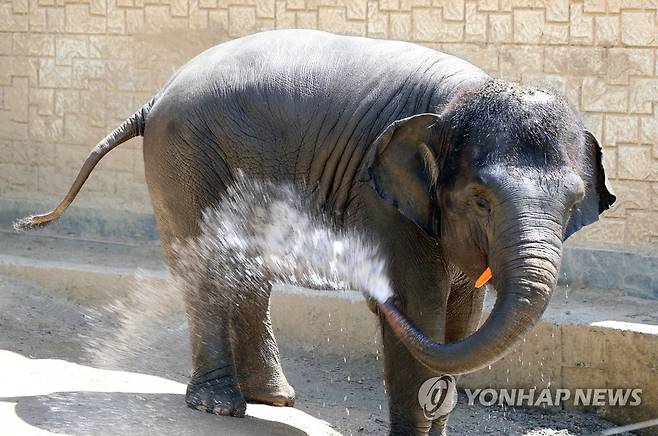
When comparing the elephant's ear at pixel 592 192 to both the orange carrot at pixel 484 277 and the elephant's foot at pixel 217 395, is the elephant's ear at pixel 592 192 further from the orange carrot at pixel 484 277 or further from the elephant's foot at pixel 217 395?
the elephant's foot at pixel 217 395

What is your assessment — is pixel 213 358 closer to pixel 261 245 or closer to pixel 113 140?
pixel 261 245

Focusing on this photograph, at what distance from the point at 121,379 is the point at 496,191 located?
266 cm

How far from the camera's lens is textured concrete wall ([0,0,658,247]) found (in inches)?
342

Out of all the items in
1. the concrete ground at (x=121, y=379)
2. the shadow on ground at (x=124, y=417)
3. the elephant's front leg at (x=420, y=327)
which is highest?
the elephant's front leg at (x=420, y=327)

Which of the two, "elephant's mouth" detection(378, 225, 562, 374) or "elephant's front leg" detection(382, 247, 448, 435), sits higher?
"elephant's mouth" detection(378, 225, 562, 374)

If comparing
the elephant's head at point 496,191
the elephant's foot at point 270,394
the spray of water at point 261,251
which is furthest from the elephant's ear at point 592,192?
the elephant's foot at point 270,394

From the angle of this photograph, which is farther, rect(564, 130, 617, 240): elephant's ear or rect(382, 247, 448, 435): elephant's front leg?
rect(382, 247, 448, 435): elephant's front leg

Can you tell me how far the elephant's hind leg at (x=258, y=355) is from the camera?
6301 millimetres

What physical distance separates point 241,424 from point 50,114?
18.8 ft

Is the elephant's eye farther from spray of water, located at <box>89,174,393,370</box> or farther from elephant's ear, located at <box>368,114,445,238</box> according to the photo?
spray of water, located at <box>89,174,393,370</box>

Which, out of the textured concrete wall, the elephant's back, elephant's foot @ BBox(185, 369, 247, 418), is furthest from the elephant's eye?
the textured concrete wall

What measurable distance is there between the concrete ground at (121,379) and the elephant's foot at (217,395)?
56 millimetres

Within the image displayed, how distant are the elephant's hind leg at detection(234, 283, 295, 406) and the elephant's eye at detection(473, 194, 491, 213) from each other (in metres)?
1.72

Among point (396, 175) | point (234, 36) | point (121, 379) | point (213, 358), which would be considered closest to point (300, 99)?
point (396, 175)
